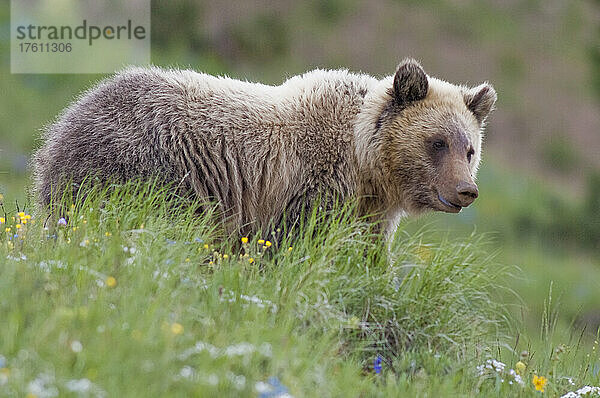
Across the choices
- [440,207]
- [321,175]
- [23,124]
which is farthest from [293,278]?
[23,124]

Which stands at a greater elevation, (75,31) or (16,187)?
(75,31)

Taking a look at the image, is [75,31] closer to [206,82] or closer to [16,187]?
[16,187]

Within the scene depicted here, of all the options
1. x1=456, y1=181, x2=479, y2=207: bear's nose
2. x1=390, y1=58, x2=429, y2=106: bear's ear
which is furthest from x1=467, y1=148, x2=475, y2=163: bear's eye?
x1=390, y1=58, x2=429, y2=106: bear's ear

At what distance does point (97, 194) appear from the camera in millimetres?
5684

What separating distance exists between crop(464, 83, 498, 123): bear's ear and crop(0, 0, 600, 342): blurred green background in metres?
8.98

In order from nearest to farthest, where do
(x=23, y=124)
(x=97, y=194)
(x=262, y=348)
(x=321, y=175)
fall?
(x=262, y=348) < (x=97, y=194) < (x=321, y=175) < (x=23, y=124)

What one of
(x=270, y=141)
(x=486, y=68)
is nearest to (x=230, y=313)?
(x=270, y=141)

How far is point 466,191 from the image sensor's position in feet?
19.9

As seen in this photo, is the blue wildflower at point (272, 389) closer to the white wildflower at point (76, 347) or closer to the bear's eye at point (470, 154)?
the white wildflower at point (76, 347)

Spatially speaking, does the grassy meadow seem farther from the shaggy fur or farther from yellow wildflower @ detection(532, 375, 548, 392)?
the shaggy fur

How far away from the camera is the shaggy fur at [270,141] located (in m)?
5.93

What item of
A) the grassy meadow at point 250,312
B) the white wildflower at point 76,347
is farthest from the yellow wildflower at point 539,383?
the white wildflower at point 76,347

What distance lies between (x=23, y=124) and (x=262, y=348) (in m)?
13.3

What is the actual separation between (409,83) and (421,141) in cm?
42
